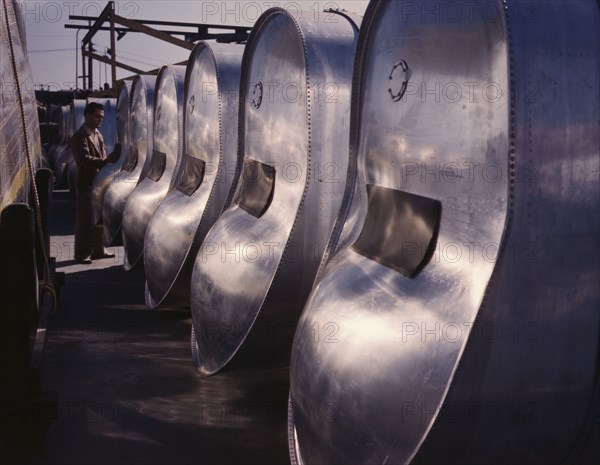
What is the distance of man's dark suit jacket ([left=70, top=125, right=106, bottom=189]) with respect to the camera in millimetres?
8031

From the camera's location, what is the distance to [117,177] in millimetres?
8031

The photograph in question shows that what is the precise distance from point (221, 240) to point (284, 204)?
20.2 inches

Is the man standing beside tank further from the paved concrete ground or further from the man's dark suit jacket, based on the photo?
the paved concrete ground

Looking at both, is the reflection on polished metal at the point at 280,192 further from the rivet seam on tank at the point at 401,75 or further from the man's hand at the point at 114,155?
the man's hand at the point at 114,155

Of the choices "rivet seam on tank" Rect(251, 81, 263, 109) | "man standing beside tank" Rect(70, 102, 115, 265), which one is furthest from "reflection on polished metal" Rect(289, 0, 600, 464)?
"man standing beside tank" Rect(70, 102, 115, 265)

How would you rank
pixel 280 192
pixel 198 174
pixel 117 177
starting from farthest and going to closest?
pixel 117 177 → pixel 198 174 → pixel 280 192

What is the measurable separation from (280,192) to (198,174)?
59.9 inches

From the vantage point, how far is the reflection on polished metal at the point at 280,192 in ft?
11.9

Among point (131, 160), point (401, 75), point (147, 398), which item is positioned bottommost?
point (147, 398)

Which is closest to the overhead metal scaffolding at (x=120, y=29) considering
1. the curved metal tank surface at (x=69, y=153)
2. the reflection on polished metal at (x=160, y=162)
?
the curved metal tank surface at (x=69, y=153)

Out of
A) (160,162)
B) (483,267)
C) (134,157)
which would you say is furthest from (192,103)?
(483,267)

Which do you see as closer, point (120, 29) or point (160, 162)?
point (160, 162)

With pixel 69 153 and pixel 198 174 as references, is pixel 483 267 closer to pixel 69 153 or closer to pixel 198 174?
pixel 198 174

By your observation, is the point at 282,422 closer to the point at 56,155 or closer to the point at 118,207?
the point at 118,207
